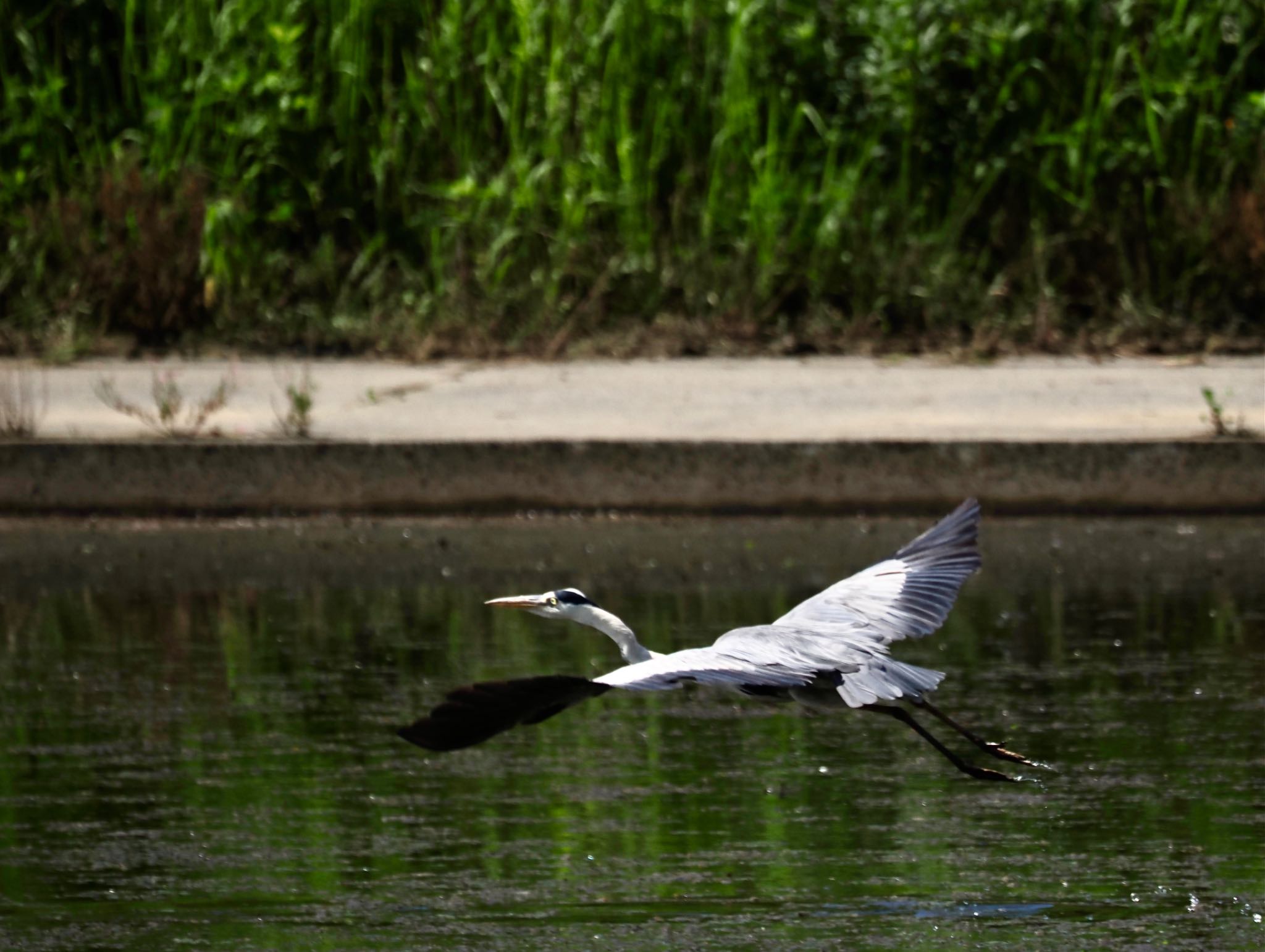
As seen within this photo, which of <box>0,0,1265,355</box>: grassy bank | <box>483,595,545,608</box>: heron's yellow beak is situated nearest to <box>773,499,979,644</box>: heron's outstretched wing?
<box>483,595,545,608</box>: heron's yellow beak

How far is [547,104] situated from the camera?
38.9ft

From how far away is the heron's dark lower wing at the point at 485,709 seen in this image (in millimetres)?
3373

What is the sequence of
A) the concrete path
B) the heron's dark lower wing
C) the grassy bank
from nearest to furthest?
1. the heron's dark lower wing
2. the concrete path
3. the grassy bank

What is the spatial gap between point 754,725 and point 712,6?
266 inches

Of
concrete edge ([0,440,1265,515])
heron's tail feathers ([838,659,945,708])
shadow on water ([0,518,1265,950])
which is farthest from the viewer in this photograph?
concrete edge ([0,440,1265,515])

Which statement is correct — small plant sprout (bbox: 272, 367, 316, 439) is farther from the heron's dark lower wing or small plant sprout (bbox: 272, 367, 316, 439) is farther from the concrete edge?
the heron's dark lower wing

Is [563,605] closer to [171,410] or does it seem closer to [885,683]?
[885,683]

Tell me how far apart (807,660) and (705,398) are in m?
5.45

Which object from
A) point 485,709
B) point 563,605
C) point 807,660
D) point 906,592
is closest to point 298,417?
point 906,592

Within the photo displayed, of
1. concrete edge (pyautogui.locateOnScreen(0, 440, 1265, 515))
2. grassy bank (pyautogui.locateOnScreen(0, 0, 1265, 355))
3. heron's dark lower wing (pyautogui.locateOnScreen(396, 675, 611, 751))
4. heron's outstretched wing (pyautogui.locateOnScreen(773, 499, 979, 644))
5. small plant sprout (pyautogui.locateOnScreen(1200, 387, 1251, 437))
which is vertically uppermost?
grassy bank (pyautogui.locateOnScreen(0, 0, 1265, 355))

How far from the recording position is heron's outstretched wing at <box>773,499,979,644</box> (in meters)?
4.61

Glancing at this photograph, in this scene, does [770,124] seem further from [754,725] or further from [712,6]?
[754,725]

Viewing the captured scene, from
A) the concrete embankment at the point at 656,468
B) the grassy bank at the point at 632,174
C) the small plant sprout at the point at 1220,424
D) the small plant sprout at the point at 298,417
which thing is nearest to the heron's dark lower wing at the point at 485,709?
the concrete embankment at the point at 656,468

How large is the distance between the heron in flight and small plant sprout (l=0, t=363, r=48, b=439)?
14.0ft
